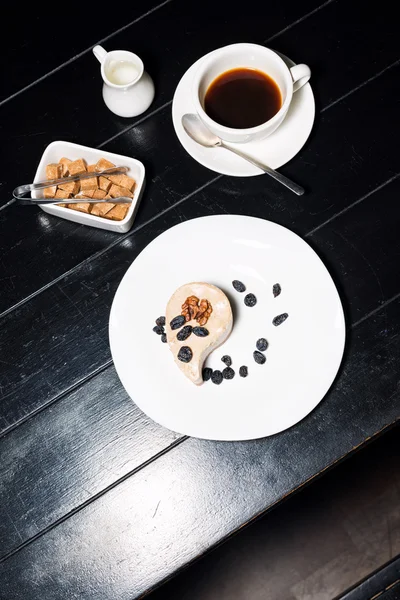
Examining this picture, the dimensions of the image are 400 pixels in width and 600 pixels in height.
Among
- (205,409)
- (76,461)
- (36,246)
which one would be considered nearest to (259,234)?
(205,409)

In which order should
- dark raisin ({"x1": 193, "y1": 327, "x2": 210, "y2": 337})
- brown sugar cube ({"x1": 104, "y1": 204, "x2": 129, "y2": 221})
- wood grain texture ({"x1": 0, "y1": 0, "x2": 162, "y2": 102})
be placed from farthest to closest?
wood grain texture ({"x1": 0, "y1": 0, "x2": 162, "y2": 102}) < brown sugar cube ({"x1": 104, "y1": 204, "x2": 129, "y2": 221}) < dark raisin ({"x1": 193, "y1": 327, "x2": 210, "y2": 337})

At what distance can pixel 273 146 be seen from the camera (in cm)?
135

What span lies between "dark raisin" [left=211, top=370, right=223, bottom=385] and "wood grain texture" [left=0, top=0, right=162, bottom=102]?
757 mm

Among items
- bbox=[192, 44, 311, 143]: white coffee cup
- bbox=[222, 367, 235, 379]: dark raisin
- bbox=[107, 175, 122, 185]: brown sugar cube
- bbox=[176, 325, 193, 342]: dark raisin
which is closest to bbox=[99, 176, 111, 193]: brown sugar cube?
bbox=[107, 175, 122, 185]: brown sugar cube

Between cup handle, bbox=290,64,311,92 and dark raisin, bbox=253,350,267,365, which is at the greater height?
cup handle, bbox=290,64,311,92

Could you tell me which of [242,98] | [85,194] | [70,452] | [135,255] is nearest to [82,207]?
[85,194]

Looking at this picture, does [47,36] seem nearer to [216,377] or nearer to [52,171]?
[52,171]

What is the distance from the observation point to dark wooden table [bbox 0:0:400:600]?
1.31 m

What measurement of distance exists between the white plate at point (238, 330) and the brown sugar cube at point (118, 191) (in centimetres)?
12

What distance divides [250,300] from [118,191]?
1.14 feet

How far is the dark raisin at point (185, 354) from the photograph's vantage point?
4.14 feet

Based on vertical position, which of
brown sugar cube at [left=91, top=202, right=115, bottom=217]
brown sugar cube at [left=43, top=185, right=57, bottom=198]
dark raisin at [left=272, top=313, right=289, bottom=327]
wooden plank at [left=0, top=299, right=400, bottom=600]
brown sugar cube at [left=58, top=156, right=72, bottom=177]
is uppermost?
brown sugar cube at [left=58, top=156, right=72, bottom=177]

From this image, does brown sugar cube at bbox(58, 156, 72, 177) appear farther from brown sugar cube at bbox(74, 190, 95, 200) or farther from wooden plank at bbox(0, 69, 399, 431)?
wooden plank at bbox(0, 69, 399, 431)

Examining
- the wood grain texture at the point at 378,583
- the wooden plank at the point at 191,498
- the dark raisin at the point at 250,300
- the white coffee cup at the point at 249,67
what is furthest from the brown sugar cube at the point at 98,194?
the wood grain texture at the point at 378,583
